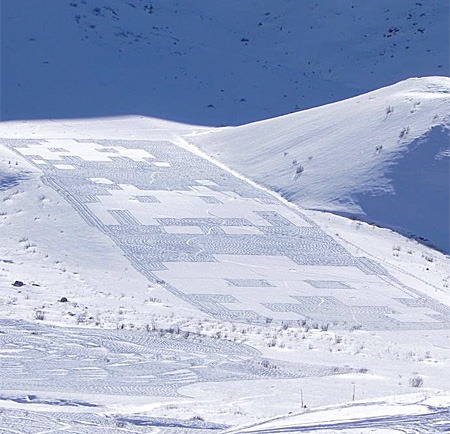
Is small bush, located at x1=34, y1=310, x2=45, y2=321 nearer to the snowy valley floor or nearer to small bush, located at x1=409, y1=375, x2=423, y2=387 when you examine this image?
the snowy valley floor

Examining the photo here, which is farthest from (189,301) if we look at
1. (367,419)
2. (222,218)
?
(367,419)

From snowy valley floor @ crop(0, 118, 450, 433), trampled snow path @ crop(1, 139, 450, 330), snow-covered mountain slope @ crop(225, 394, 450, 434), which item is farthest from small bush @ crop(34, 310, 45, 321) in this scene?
snow-covered mountain slope @ crop(225, 394, 450, 434)

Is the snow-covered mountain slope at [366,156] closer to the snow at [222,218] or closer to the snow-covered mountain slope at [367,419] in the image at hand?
the snow at [222,218]

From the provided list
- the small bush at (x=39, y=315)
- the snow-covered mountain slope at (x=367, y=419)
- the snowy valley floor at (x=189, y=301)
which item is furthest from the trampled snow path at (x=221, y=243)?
the snow-covered mountain slope at (x=367, y=419)

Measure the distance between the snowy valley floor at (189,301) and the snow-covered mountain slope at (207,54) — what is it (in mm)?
4290

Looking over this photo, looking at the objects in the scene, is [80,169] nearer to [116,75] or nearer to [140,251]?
[140,251]

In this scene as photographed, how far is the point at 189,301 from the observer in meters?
16.2

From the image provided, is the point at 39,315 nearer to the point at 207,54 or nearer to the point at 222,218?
the point at 222,218

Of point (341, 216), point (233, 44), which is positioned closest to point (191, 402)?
point (341, 216)

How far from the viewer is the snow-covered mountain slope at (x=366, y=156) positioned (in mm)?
22797

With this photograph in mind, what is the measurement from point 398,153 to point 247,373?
48.8 ft

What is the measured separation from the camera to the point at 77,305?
47.9 feet

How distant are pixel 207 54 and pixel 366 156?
15710 mm

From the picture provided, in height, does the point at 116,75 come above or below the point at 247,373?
above
